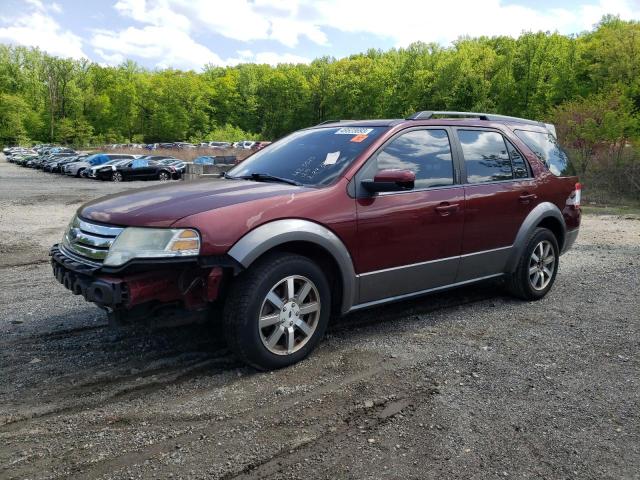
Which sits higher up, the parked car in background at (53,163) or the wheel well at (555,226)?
the wheel well at (555,226)

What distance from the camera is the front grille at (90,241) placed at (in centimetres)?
353

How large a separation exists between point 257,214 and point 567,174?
406 centimetres

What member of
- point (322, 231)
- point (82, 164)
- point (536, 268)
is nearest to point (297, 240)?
point (322, 231)

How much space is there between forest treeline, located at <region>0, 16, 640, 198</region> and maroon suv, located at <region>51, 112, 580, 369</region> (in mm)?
37760

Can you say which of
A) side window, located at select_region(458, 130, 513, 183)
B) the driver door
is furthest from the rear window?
the driver door

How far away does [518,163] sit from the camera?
5.50 metres

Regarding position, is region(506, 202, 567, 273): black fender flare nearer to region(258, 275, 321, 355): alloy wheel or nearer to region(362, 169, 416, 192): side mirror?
region(362, 169, 416, 192): side mirror

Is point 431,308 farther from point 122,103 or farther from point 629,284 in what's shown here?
point 122,103

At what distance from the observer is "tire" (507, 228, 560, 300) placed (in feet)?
18.1

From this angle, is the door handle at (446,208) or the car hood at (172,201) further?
the door handle at (446,208)

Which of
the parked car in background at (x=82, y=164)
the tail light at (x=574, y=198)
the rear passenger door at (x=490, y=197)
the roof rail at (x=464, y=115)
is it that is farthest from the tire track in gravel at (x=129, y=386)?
the parked car in background at (x=82, y=164)

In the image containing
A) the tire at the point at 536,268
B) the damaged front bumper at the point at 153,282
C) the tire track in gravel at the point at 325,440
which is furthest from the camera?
the tire at the point at 536,268

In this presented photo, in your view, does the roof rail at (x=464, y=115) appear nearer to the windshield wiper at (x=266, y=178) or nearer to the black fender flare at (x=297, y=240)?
the windshield wiper at (x=266, y=178)

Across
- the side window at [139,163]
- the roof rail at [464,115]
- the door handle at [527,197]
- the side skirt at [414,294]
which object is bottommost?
the side skirt at [414,294]
